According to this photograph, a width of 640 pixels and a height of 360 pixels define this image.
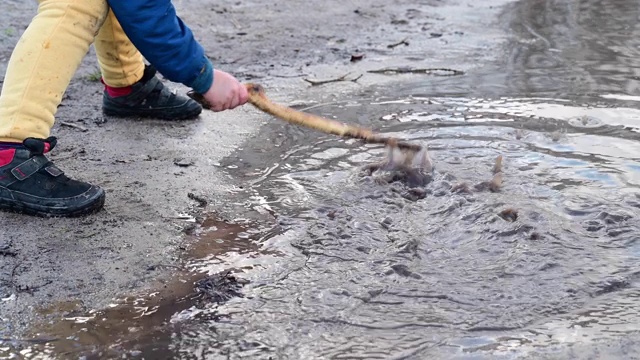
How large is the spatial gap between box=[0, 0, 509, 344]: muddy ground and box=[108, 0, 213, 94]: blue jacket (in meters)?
0.51

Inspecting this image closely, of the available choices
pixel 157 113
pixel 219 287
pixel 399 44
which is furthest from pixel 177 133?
pixel 399 44

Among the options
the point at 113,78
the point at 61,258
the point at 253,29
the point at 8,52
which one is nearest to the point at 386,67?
the point at 253,29

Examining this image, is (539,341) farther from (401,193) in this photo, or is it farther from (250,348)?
(401,193)

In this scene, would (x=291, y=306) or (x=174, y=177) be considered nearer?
(x=291, y=306)

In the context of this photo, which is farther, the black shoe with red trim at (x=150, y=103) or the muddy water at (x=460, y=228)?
the black shoe with red trim at (x=150, y=103)

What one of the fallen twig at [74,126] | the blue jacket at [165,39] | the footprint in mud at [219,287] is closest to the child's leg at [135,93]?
the fallen twig at [74,126]

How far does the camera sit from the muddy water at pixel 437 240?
218cm

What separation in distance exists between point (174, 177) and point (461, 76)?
2.24 metres

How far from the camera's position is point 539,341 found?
84.6 inches

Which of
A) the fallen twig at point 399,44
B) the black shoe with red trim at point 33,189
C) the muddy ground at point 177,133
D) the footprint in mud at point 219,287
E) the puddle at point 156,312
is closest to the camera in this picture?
the puddle at point 156,312

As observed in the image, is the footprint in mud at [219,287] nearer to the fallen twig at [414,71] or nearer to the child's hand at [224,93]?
the child's hand at [224,93]

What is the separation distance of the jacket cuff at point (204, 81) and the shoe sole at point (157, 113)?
1126mm

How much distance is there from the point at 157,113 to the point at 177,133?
0.25m

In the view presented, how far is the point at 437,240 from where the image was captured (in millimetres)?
2760
